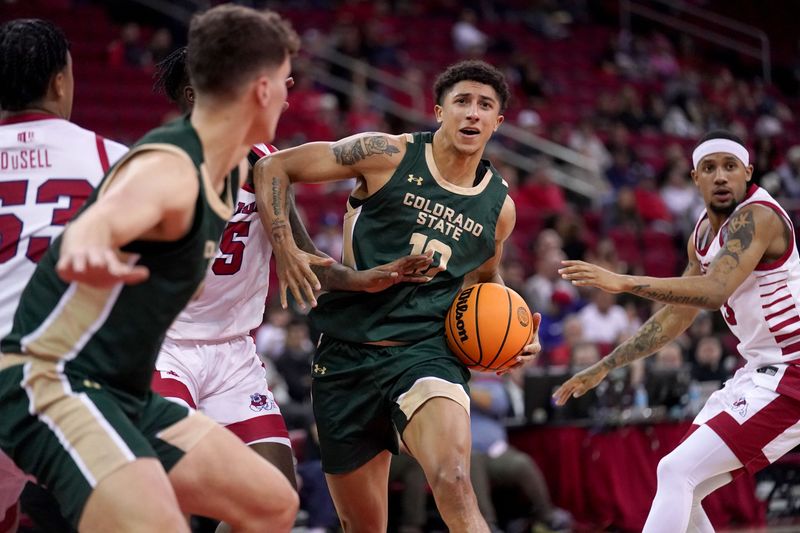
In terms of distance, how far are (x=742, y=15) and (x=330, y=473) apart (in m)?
24.4

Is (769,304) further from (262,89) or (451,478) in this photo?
(262,89)

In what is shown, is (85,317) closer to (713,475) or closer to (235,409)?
(235,409)

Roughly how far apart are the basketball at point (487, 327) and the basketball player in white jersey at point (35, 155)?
1949 millimetres

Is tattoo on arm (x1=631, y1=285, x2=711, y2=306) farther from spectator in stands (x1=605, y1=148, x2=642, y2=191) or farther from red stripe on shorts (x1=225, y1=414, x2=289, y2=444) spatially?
spectator in stands (x1=605, y1=148, x2=642, y2=191)

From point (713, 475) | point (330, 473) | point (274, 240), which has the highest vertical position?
point (274, 240)

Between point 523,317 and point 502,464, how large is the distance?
412 cm

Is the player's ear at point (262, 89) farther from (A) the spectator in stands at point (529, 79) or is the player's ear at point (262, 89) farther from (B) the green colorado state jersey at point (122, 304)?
(A) the spectator in stands at point (529, 79)

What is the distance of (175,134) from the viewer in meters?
3.65

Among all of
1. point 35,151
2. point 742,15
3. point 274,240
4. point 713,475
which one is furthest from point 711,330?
point 742,15

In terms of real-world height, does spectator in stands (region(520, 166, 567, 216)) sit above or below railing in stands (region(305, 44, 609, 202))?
below

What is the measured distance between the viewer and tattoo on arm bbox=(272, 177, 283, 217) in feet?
17.8

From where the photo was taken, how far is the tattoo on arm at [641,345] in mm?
6160

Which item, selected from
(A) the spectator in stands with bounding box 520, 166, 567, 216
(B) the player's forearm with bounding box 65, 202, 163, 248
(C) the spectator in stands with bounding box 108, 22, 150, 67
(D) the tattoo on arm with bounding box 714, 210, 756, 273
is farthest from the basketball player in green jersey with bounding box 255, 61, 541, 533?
(C) the spectator in stands with bounding box 108, 22, 150, 67

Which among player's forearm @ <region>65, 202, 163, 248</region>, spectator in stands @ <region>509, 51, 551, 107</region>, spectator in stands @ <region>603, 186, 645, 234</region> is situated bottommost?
player's forearm @ <region>65, 202, 163, 248</region>
